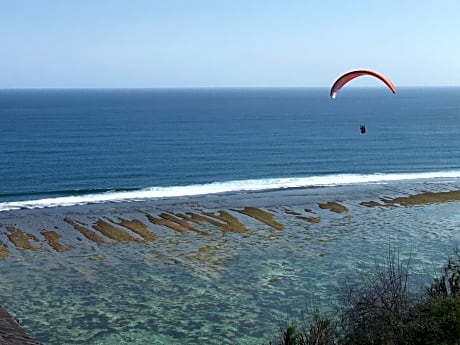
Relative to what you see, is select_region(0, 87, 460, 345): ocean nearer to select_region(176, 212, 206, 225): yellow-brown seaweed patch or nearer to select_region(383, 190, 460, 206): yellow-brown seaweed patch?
select_region(383, 190, 460, 206): yellow-brown seaweed patch

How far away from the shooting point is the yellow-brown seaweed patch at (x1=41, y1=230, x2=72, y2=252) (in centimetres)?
3578

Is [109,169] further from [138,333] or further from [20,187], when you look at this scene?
[138,333]

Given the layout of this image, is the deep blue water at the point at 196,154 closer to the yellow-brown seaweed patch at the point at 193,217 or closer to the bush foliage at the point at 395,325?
the yellow-brown seaweed patch at the point at 193,217

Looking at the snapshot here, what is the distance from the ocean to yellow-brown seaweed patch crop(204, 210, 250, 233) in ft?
1.02

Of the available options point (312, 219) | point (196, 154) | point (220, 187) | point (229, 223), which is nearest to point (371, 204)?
point (312, 219)

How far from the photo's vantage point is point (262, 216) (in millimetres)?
44031

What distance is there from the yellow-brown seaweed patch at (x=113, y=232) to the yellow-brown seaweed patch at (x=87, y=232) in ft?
2.00

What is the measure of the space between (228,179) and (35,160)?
2385 cm

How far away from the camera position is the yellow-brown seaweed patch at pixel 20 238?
36094 millimetres

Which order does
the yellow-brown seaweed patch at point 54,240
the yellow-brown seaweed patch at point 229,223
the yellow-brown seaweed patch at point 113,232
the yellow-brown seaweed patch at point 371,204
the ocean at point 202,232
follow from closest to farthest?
the ocean at point 202,232 < the yellow-brown seaweed patch at point 54,240 < the yellow-brown seaweed patch at point 113,232 < the yellow-brown seaweed patch at point 229,223 < the yellow-brown seaweed patch at point 371,204

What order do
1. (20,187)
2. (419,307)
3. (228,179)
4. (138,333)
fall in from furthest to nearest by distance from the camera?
Result: (228,179), (20,187), (138,333), (419,307)

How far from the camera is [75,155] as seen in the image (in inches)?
2997

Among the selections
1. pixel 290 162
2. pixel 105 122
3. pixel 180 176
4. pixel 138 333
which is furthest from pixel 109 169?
pixel 105 122

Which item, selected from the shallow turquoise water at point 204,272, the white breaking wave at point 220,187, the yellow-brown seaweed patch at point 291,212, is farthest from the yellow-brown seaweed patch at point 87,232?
the yellow-brown seaweed patch at point 291,212
